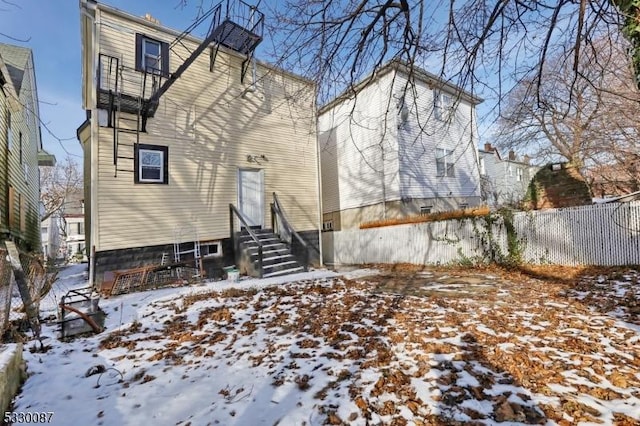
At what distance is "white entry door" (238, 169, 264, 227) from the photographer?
11039 mm

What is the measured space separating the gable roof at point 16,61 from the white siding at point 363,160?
12.0 metres

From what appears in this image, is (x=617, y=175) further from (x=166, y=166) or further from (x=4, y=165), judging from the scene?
(x=4, y=165)

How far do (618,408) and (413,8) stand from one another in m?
4.43

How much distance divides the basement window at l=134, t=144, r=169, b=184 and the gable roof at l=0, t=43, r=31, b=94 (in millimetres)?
6713

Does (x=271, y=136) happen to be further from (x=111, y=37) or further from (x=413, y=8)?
(x=413, y=8)

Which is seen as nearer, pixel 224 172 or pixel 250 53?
pixel 250 53

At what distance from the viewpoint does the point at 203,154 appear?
10.2 metres

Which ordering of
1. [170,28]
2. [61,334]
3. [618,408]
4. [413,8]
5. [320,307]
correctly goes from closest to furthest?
[618,408] < [413,8] < [61,334] < [320,307] < [170,28]

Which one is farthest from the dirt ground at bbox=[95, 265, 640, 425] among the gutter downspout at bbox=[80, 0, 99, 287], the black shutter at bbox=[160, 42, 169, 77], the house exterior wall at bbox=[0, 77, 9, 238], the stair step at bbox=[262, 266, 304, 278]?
the house exterior wall at bbox=[0, 77, 9, 238]

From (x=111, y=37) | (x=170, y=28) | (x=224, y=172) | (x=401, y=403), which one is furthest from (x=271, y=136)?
(x=401, y=403)

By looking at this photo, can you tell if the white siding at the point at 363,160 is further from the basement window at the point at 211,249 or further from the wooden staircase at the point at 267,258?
the basement window at the point at 211,249

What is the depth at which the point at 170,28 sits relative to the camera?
32.5 feet

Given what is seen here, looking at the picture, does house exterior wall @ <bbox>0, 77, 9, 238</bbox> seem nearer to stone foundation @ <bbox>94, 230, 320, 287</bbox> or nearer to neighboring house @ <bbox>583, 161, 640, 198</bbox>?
stone foundation @ <bbox>94, 230, 320, 287</bbox>

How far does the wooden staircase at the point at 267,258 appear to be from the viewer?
938 cm
